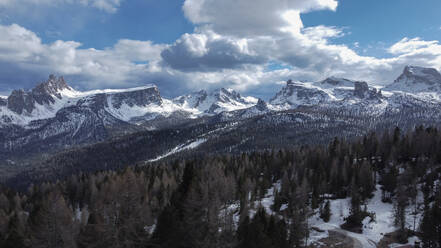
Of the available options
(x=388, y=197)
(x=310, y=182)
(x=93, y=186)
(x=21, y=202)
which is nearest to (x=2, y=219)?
(x=93, y=186)

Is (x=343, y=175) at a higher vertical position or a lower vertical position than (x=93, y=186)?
higher

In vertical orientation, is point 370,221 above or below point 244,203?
below

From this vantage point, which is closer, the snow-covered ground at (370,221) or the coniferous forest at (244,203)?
the coniferous forest at (244,203)

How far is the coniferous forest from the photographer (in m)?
52.1

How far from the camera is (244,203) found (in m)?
90.1

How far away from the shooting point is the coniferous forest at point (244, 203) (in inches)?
2050

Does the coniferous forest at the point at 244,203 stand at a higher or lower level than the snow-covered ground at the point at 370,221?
higher

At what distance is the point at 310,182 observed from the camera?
10825 cm

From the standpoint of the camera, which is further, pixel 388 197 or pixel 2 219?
pixel 388 197

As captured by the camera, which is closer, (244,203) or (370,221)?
(370,221)

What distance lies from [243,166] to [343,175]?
3857 cm

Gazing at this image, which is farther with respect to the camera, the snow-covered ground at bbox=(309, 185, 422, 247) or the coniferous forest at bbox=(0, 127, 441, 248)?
the snow-covered ground at bbox=(309, 185, 422, 247)

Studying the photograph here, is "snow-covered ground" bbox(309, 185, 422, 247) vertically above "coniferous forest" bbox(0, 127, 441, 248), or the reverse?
"coniferous forest" bbox(0, 127, 441, 248)

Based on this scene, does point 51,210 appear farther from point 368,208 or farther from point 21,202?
point 21,202
